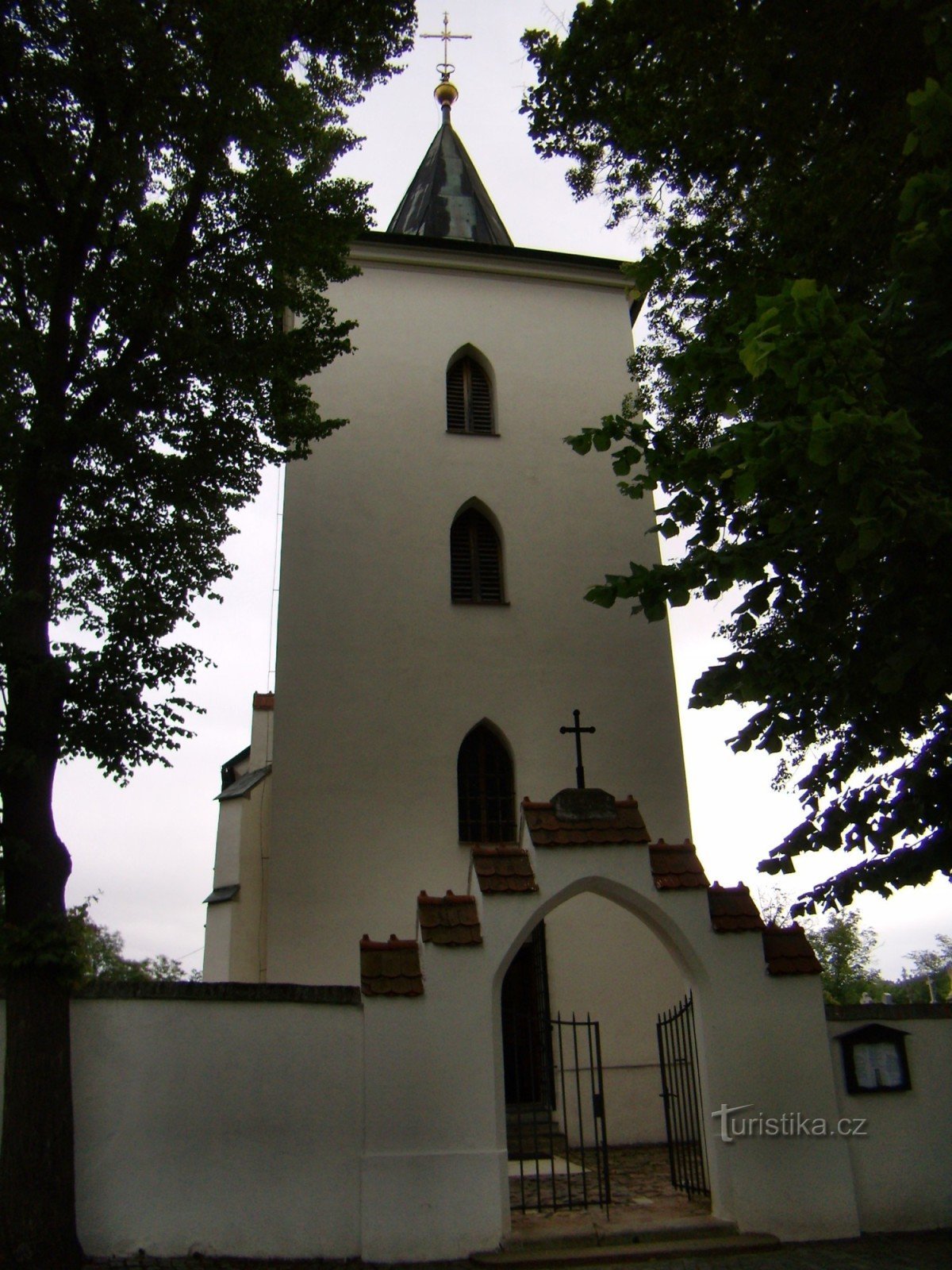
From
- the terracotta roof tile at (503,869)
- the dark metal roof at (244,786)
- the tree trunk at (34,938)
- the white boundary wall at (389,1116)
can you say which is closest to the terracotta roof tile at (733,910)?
the white boundary wall at (389,1116)

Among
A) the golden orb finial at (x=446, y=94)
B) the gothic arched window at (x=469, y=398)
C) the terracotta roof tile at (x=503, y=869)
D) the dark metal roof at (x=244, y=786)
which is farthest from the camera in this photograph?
the golden orb finial at (x=446, y=94)

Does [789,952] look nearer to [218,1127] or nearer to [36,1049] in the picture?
[218,1127]

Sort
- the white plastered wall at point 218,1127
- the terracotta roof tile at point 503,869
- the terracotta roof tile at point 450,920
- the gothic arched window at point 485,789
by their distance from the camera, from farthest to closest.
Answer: the gothic arched window at point 485,789
the terracotta roof tile at point 503,869
the terracotta roof tile at point 450,920
the white plastered wall at point 218,1127

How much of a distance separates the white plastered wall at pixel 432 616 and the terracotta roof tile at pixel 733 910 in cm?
445

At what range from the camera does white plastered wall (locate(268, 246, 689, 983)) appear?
41.3ft

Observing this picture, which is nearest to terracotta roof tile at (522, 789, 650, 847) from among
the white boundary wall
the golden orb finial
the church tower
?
the white boundary wall

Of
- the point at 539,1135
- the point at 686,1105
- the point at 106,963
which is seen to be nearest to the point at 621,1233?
the point at 686,1105

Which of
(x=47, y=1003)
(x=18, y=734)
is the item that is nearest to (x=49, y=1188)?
(x=47, y=1003)

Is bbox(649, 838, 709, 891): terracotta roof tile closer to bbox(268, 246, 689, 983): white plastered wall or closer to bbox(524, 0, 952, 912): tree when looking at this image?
bbox(524, 0, 952, 912): tree

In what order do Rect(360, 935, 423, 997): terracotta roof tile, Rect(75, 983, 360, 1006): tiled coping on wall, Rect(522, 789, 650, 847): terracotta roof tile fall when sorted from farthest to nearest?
Rect(522, 789, 650, 847): terracotta roof tile < Rect(360, 935, 423, 997): terracotta roof tile < Rect(75, 983, 360, 1006): tiled coping on wall

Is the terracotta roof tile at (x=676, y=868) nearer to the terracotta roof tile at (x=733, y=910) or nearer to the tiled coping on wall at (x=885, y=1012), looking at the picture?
the terracotta roof tile at (x=733, y=910)

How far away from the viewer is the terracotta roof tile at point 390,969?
8.05 meters

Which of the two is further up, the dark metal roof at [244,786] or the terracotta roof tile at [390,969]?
the dark metal roof at [244,786]

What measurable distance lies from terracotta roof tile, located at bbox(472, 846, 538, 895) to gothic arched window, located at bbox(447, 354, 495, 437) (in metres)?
8.48
